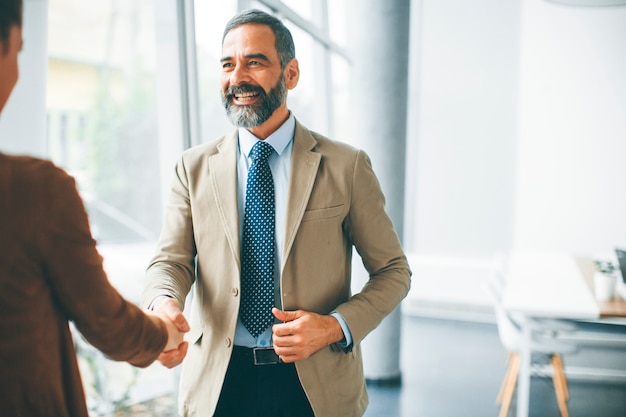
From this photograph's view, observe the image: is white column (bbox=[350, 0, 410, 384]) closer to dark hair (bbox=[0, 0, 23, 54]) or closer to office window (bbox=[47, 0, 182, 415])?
office window (bbox=[47, 0, 182, 415])

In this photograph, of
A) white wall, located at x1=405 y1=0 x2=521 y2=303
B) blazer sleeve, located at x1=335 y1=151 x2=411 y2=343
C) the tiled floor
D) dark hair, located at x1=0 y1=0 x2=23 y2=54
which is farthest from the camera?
white wall, located at x1=405 y1=0 x2=521 y2=303

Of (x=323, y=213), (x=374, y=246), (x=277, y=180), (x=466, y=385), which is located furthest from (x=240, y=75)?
(x=466, y=385)

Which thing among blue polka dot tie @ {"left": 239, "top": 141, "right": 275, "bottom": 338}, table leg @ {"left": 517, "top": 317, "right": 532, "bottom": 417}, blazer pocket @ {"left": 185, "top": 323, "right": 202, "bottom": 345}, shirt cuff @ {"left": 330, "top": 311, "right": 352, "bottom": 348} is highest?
blue polka dot tie @ {"left": 239, "top": 141, "right": 275, "bottom": 338}

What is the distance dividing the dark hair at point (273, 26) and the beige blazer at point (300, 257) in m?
0.22

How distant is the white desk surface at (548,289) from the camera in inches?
119

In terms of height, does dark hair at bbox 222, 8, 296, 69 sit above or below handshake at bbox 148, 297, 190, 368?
above

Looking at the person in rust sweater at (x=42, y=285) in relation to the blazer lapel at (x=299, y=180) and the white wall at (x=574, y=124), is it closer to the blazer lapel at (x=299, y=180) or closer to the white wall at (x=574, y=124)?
the blazer lapel at (x=299, y=180)

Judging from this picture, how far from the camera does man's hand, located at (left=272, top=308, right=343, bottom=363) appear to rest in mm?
1314

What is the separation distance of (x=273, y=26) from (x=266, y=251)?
626 mm

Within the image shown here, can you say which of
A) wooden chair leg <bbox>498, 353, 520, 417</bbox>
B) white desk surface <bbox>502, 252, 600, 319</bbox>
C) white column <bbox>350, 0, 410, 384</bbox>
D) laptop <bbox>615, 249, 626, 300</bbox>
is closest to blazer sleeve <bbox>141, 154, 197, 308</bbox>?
white desk surface <bbox>502, 252, 600, 319</bbox>

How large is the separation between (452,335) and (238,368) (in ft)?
13.9

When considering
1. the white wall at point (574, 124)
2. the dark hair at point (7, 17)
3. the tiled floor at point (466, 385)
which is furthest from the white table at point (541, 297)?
the dark hair at point (7, 17)

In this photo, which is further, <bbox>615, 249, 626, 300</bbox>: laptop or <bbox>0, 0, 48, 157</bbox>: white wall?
<bbox>615, 249, 626, 300</bbox>: laptop

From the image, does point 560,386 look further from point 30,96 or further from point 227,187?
point 30,96
